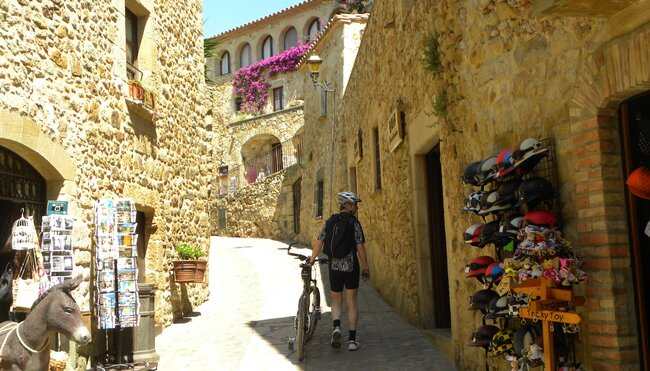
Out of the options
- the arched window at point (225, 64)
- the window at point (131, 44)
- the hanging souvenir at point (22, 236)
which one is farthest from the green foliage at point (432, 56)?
the arched window at point (225, 64)

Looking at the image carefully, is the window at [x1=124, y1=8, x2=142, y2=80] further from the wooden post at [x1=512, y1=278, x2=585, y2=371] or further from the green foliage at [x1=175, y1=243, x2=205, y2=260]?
the wooden post at [x1=512, y1=278, x2=585, y2=371]

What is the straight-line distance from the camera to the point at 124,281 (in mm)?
7691

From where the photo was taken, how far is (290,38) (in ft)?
128

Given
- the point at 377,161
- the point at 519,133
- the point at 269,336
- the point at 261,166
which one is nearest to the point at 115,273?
the point at 269,336

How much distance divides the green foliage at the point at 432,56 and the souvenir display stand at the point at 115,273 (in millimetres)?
3782

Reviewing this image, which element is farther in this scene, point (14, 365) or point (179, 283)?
point (179, 283)

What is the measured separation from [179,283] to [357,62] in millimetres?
5945

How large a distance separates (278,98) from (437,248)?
102 ft

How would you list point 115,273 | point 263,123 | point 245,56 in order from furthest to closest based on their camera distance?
point 245,56 → point 263,123 → point 115,273

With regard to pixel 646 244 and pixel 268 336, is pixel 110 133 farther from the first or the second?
pixel 646 244

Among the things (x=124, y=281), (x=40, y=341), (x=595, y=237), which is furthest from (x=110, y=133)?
(x=595, y=237)

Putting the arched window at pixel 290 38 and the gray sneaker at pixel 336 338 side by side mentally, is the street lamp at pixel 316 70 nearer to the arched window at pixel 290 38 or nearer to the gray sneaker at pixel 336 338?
the gray sneaker at pixel 336 338

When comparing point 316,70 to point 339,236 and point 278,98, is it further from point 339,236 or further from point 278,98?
point 278,98

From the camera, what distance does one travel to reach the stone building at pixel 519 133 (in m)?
3.70
